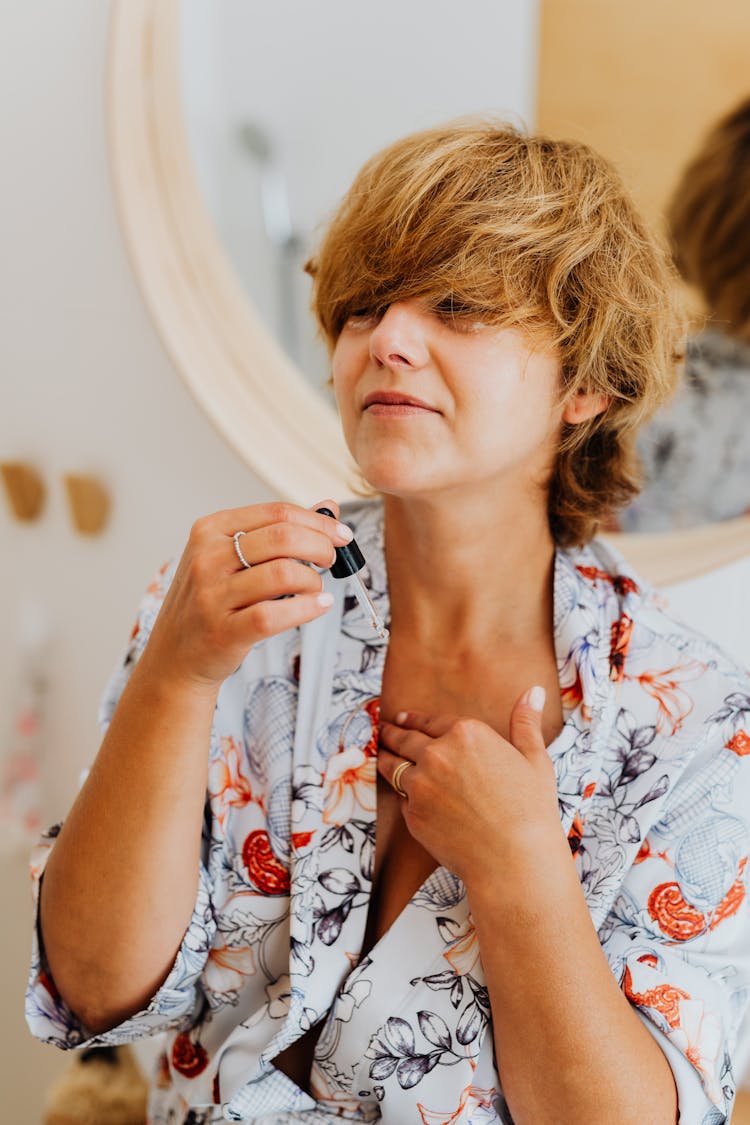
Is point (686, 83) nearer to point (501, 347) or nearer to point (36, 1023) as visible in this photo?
point (501, 347)

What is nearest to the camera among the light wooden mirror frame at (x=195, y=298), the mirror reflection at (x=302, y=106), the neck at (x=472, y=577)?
the neck at (x=472, y=577)

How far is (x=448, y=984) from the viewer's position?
0.81m

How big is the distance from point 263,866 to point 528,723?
25cm

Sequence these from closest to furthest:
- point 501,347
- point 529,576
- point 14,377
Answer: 1. point 501,347
2. point 529,576
3. point 14,377

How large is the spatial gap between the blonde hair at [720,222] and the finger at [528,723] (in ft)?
2.37

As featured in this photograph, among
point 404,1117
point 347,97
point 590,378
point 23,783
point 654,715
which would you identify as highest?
point 347,97

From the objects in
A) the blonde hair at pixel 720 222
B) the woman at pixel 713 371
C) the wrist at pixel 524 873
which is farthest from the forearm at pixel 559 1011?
the blonde hair at pixel 720 222

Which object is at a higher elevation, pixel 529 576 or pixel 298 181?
pixel 298 181

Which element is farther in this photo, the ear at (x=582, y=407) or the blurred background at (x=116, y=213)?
the blurred background at (x=116, y=213)

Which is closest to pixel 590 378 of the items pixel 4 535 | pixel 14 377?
pixel 14 377

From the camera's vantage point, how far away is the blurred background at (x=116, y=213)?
139 cm

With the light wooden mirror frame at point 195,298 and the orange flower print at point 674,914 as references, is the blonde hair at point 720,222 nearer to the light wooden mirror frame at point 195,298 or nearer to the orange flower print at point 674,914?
the light wooden mirror frame at point 195,298

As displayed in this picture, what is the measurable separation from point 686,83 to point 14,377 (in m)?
1.03

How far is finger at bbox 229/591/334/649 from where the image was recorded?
70cm
